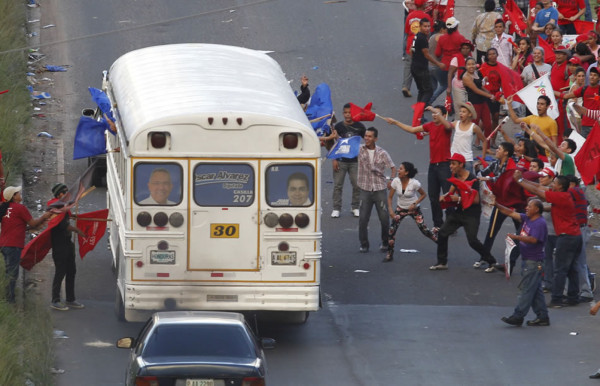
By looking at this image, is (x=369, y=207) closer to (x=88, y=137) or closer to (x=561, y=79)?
(x=88, y=137)

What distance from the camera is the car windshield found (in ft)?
38.0

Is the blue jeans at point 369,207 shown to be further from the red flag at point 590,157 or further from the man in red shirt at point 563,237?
the red flag at point 590,157

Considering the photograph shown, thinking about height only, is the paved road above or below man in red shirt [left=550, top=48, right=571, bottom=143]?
below

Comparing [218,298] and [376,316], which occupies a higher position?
[218,298]

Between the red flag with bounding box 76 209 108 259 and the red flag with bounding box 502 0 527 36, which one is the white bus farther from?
the red flag with bounding box 502 0 527 36

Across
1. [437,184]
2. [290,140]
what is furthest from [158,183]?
[437,184]

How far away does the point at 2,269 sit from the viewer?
53.0ft

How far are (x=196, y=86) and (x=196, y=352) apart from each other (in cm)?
499

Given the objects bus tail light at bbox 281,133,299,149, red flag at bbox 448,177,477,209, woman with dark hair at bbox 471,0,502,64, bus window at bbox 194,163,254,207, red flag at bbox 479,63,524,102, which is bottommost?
red flag at bbox 448,177,477,209

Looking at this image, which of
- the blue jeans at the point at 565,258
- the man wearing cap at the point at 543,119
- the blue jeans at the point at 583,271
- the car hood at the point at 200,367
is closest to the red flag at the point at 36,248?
the car hood at the point at 200,367

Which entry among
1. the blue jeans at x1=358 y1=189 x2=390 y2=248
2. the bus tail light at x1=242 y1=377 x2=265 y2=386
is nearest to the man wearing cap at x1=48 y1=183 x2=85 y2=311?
the blue jeans at x1=358 y1=189 x2=390 y2=248

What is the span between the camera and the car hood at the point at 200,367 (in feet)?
36.8

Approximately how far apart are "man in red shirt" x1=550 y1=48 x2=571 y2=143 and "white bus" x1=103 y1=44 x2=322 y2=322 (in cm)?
846

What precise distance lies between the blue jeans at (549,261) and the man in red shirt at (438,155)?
244cm
